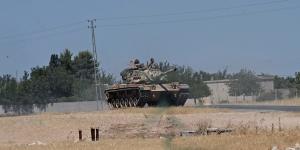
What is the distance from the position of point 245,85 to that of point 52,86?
32.9 metres

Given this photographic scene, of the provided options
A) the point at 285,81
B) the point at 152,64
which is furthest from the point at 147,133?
the point at 285,81

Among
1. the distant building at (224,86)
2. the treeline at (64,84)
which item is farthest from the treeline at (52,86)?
the distant building at (224,86)

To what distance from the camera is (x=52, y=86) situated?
89500mm

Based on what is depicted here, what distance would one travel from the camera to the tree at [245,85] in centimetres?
10706

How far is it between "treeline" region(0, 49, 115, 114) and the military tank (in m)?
24.4

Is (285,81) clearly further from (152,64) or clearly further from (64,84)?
(152,64)

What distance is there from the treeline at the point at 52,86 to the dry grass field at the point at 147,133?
142 ft

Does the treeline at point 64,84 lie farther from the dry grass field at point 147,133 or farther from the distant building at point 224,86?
the dry grass field at point 147,133

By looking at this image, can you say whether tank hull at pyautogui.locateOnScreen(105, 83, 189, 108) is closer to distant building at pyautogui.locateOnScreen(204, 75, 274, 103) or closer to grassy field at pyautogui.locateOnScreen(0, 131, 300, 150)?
grassy field at pyautogui.locateOnScreen(0, 131, 300, 150)

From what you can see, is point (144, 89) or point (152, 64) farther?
point (152, 64)

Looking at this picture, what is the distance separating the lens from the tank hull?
49.3 metres

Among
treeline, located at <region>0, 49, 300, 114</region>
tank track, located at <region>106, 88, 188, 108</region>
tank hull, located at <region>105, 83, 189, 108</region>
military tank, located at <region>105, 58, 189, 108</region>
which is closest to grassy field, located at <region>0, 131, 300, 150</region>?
military tank, located at <region>105, 58, 189, 108</region>

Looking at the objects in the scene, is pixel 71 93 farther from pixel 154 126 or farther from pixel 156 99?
pixel 154 126

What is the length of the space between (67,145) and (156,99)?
30.1 m
